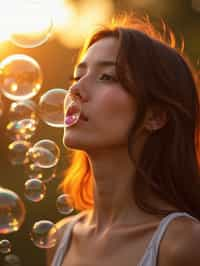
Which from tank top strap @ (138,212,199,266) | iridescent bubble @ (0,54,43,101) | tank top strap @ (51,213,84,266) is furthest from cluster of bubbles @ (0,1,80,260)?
tank top strap @ (138,212,199,266)

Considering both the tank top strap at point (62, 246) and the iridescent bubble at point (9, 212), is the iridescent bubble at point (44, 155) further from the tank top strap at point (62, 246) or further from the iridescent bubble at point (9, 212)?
the tank top strap at point (62, 246)

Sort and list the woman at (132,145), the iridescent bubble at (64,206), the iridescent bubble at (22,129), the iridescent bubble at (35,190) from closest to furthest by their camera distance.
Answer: the woman at (132,145), the iridescent bubble at (64,206), the iridescent bubble at (35,190), the iridescent bubble at (22,129)

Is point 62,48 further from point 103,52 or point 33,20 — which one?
point 103,52

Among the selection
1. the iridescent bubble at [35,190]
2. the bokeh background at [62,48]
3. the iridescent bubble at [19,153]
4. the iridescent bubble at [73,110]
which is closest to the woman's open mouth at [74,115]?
the iridescent bubble at [73,110]

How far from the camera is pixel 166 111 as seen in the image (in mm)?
3213

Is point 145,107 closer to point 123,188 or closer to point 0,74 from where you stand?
point 123,188

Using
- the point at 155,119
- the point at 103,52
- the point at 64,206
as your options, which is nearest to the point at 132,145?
the point at 155,119

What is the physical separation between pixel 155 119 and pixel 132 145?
6.8 inches

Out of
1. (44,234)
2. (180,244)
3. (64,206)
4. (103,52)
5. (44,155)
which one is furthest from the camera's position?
(44,155)

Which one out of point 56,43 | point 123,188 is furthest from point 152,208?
point 56,43

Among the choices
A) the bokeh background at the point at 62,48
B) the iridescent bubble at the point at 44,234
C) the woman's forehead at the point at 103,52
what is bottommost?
the bokeh background at the point at 62,48

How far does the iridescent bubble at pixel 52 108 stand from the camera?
4.01 m

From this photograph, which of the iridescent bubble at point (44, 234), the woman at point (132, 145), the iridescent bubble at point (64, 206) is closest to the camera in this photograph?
the woman at point (132, 145)

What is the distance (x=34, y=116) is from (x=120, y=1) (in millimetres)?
7219
